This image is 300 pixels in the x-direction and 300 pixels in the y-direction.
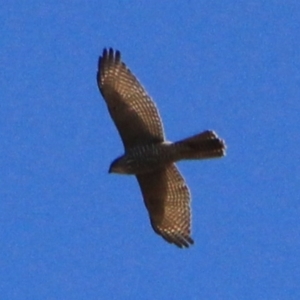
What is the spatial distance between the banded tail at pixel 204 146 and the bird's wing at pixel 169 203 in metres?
1.10

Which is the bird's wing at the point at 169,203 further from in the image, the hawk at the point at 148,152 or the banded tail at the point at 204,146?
the banded tail at the point at 204,146

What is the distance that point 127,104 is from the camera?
640 inches

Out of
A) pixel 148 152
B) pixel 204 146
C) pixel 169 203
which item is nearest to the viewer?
pixel 204 146

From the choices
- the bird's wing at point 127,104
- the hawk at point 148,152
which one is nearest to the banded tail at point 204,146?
the hawk at point 148,152

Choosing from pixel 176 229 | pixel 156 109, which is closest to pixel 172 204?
pixel 176 229

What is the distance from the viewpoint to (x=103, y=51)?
1681cm

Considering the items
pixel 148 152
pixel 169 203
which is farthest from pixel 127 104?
pixel 169 203

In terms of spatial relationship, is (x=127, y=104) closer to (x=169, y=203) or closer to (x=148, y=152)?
(x=148, y=152)

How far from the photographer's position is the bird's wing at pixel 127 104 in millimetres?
16047

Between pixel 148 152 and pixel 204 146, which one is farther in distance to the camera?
pixel 148 152

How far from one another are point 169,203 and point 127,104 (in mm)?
1517

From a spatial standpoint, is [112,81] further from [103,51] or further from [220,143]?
[220,143]

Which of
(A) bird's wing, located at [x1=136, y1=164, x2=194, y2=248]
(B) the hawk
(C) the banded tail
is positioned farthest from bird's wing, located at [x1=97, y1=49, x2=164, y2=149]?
(C) the banded tail

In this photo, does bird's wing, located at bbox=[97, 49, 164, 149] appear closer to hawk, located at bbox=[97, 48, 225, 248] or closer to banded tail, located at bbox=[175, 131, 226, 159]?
hawk, located at bbox=[97, 48, 225, 248]
